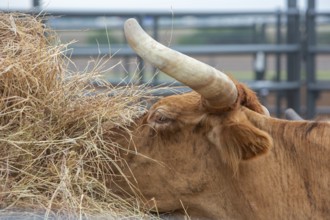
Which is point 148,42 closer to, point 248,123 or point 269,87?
point 248,123

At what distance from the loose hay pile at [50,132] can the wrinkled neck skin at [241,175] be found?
16 centimetres

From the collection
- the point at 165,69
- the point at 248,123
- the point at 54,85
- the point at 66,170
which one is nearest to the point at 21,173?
the point at 66,170

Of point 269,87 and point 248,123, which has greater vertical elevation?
point 248,123

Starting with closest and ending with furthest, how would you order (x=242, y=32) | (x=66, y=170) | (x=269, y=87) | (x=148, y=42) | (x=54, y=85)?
(x=148, y=42), (x=66, y=170), (x=54, y=85), (x=269, y=87), (x=242, y=32)

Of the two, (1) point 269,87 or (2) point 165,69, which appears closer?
(2) point 165,69

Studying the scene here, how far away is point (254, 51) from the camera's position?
26.4 feet

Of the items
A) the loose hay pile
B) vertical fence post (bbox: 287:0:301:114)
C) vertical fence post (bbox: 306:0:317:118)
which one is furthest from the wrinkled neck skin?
vertical fence post (bbox: 287:0:301:114)

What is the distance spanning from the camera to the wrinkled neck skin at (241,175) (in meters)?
3.40

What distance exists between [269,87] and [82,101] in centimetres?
462

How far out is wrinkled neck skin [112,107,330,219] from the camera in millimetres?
3396

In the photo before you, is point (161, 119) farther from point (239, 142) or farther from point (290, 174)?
point (290, 174)

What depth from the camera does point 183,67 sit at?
3.00 metres

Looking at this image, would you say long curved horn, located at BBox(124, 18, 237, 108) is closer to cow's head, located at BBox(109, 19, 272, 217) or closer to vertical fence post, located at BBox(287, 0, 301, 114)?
A: cow's head, located at BBox(109, 19, 272, 217)

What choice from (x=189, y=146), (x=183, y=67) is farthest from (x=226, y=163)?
(x=183, y=67)
